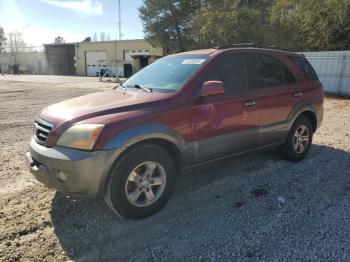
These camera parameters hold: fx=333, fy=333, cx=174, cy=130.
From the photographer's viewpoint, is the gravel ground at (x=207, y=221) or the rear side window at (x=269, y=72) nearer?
the gravel ground at (x=207, y=221)

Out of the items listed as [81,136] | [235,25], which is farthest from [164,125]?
[235,25]

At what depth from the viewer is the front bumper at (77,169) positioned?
316 cm

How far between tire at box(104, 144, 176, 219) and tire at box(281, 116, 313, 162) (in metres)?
2.39

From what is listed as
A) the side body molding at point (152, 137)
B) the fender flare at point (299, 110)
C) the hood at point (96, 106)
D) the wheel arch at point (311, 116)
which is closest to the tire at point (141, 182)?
the side body molding at point (152, 137)

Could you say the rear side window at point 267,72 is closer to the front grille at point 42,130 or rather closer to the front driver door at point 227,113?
the front driver door at point 227,113

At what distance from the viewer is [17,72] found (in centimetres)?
5200

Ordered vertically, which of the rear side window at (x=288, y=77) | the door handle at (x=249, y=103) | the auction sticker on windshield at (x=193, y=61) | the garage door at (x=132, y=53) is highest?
the garage door at (x=132, y=53)

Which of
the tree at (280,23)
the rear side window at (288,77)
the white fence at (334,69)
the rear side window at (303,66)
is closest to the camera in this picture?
the rear side window at (288,77)

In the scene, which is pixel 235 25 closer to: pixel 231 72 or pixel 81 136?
pixel 231 72

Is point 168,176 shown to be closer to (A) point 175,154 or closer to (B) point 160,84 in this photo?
(A) point 175,154

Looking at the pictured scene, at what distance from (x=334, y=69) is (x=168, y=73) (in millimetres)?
14482

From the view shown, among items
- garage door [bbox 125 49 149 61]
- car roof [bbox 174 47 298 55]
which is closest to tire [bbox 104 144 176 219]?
car roof [bbox 174 47 298 55]

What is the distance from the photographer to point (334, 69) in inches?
643

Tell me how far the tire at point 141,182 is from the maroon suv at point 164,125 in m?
0.01
